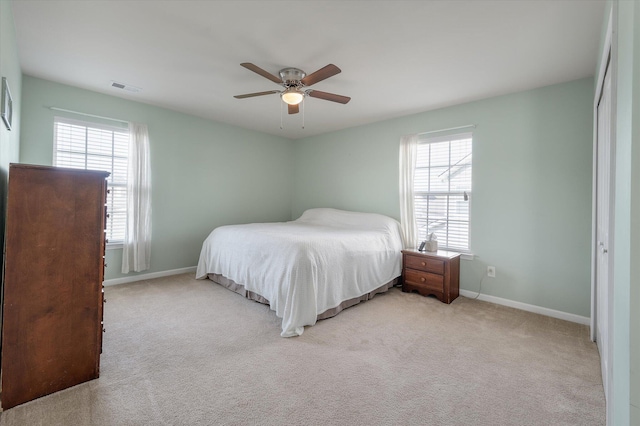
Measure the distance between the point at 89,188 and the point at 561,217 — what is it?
13.9ft

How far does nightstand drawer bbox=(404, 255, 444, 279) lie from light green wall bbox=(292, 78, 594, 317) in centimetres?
48

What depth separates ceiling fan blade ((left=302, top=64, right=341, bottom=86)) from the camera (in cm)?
227

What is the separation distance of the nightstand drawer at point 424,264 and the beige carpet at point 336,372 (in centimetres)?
57

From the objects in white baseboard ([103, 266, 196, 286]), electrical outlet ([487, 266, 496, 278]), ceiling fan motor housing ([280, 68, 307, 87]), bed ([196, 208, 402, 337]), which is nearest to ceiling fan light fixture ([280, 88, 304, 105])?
ceiling fan motor housing ([280, 68, 307, 87])

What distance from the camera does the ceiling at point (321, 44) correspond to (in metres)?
1.98

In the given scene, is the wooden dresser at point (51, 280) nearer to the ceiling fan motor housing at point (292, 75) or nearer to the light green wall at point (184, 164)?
the ceiling fan motor housing at point (292, 75)

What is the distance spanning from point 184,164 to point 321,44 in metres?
3.04

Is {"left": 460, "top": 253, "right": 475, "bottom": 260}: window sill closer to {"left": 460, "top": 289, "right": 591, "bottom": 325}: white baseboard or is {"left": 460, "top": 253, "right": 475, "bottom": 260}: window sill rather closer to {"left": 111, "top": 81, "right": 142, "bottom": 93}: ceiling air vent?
{"left": 460, "top": 289, "right": 591, "bottom": 325}: white baseboard

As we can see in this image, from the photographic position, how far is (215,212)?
486 centimetres

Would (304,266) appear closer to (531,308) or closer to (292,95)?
(292,95)

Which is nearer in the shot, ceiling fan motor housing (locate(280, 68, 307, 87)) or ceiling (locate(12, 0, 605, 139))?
ceiling (locate(12, 0, 605, 139))

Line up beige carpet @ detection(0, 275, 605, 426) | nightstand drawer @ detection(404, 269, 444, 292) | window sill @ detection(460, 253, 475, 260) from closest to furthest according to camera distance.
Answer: beige carpet @ detection(0, 275, 605, 426)
nightstand drawer @ detection(404, 269, 444, 292)
window sill @ detection(460, 253, 475, 260)

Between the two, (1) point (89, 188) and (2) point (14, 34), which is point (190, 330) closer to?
(1) point (89, 188)

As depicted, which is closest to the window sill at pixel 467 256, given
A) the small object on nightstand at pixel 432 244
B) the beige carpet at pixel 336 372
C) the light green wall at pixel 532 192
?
the light green wall at pixel 532 192
